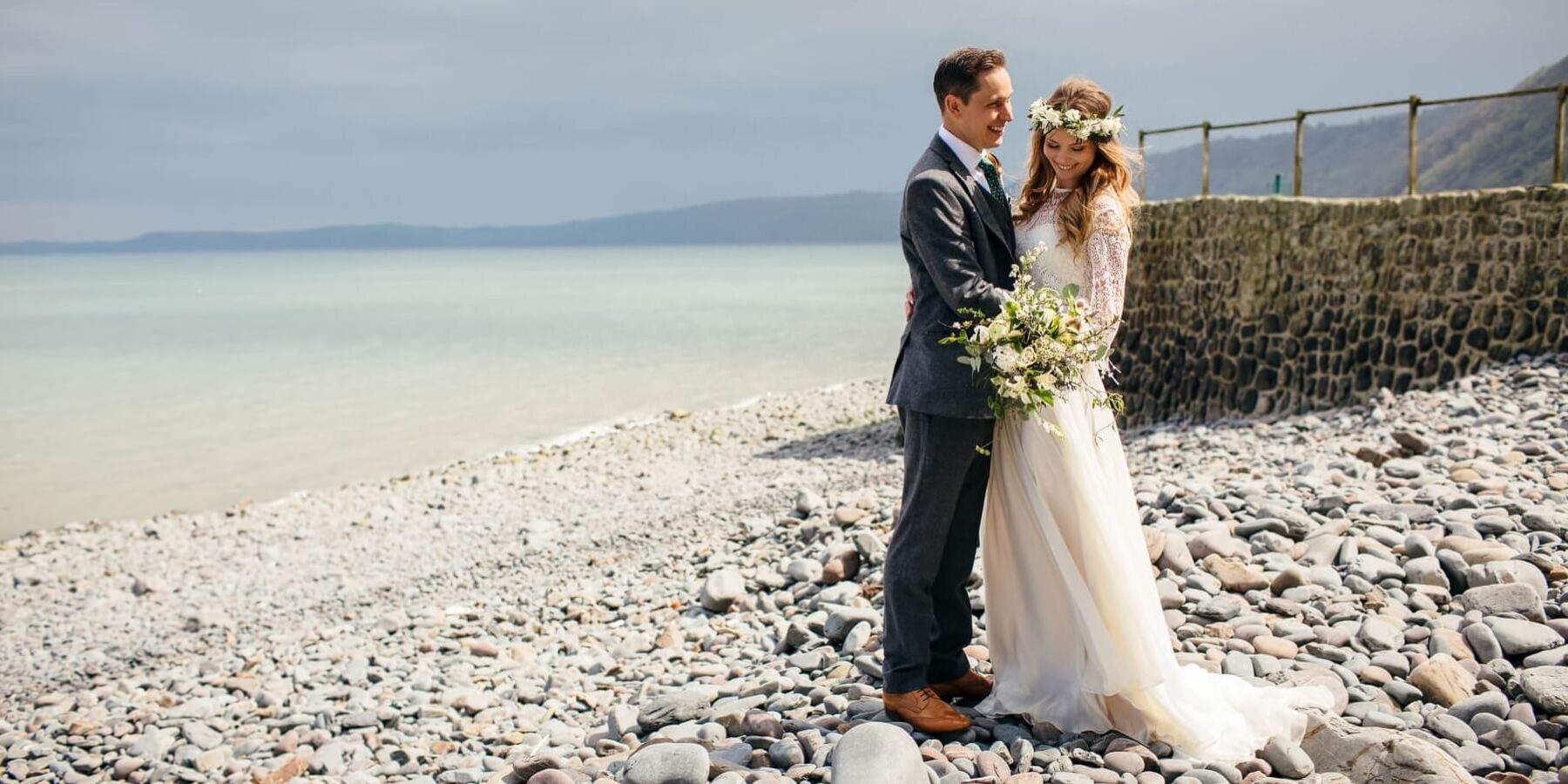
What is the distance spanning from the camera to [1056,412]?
353 cm

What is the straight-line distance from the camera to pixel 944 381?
354 centimetres

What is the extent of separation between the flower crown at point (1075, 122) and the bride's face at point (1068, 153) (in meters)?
0.02

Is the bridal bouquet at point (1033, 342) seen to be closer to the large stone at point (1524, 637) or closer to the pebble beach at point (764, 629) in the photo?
the pebble beach at point (764, 629)

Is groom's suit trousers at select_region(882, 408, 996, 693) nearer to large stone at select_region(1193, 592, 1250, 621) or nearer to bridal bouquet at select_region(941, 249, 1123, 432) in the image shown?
bridal bouquet at select_region(941, 249, 1123, 432)

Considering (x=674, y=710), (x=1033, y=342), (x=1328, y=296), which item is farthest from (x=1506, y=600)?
(x=1328, y=296)

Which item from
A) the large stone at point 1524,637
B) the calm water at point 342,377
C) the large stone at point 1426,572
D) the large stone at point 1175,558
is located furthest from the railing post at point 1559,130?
the calm water at point 342,377

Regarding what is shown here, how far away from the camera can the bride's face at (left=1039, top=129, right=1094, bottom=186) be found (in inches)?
140

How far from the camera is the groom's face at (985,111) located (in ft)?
11.4

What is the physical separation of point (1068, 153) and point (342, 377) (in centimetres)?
2875

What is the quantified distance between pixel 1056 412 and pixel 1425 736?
4.91 feet

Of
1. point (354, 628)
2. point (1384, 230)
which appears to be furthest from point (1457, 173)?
point (354, 628)

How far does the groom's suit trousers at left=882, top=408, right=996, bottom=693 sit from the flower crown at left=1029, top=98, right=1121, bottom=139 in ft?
3.03

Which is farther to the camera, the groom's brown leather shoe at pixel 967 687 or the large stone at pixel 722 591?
the large stone at pixel 722 591

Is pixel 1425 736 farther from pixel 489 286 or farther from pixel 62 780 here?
pixel 489 286
